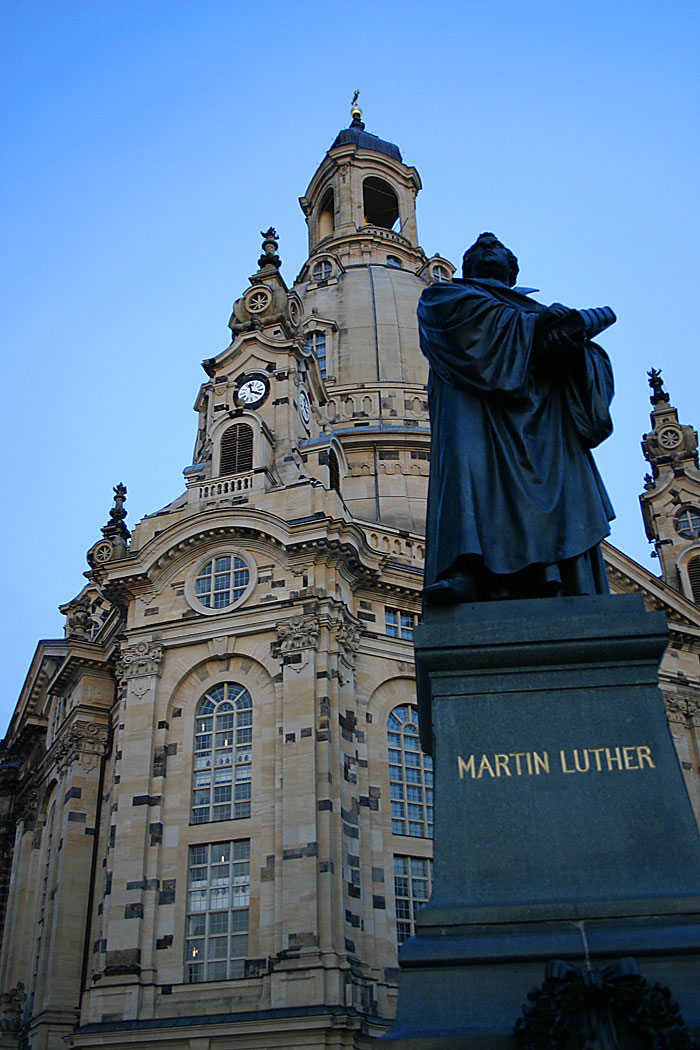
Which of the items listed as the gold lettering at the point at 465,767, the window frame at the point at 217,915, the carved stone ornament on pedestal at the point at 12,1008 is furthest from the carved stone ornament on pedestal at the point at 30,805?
the gold lettering at the point at 465,767

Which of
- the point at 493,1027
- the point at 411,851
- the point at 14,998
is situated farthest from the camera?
the point at 14,998

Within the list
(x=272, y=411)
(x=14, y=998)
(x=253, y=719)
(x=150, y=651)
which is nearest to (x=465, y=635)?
(x=253, y=719)

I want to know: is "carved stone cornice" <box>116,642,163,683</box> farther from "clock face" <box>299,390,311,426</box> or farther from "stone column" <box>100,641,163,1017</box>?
"clock face" <box>299,390,311,426</box>

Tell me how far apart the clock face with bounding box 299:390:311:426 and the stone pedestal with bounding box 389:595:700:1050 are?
3315 cm

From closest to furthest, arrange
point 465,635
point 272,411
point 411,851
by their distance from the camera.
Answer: point 465,635
point 411,851
point 272,411

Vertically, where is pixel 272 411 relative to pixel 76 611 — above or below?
above

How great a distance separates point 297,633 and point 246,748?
3725 mm

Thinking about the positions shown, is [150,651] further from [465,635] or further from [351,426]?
[465,635]

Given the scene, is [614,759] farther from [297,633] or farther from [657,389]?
[657,389]

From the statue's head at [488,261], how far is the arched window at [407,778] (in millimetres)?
24214

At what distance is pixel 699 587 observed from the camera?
147 feet

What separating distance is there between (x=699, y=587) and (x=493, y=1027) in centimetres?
4210

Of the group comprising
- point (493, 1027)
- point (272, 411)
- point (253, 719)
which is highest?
point (272, 411)

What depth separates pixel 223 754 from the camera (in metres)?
30.9
